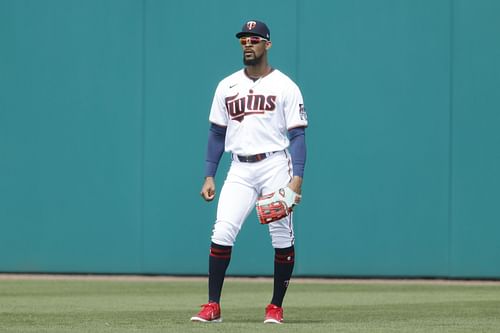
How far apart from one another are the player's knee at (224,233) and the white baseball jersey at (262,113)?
0.50 m

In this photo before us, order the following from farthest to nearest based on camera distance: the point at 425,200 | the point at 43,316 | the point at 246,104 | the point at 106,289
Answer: the point at 425,200
the point at 106,289
the point at 43,316
the point at 246,104

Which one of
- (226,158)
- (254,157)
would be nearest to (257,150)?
(254,157)

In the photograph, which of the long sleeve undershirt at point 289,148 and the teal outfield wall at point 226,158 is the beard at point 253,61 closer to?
the long sleeve undershirt at point 289,148

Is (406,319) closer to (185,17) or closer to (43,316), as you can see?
(43,316)

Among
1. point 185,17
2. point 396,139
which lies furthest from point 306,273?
point 185,17

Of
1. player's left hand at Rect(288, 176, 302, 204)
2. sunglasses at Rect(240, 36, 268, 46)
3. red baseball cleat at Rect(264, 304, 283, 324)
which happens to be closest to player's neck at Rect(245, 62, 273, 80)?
sunglasses at Rect(240, 36, 268, 46)

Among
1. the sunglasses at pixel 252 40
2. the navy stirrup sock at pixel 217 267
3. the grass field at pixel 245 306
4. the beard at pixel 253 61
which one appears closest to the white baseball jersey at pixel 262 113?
the beard at pixel 253 61

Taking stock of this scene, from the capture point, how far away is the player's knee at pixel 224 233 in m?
8.51

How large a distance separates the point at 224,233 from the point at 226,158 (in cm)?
586

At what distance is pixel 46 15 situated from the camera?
14.7 m

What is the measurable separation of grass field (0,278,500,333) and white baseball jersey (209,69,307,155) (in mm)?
1215

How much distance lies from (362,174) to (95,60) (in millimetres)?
3308

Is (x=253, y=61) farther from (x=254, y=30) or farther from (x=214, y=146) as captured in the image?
(x=214, y=146)

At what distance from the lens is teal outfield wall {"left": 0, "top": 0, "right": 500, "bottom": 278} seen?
46.7 ft
